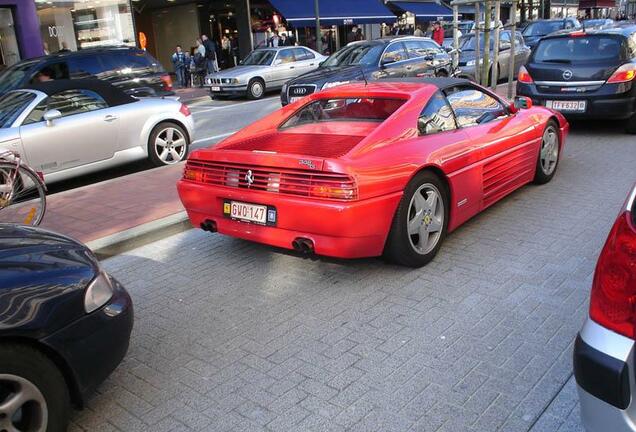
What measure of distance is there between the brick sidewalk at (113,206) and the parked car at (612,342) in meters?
4.54

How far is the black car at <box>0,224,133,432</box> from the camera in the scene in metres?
2.41

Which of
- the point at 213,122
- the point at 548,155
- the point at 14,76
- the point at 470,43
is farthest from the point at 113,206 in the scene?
the point at 470,43

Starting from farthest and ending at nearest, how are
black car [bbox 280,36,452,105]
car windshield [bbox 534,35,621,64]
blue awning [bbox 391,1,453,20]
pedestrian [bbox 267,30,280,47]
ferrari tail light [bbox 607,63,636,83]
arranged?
blue awning [bbox 391,1,453,20], pedestrian [bbox 267,30,280,47], black car [bbox 280,36,452,105], car windshield [bbox 534,35,621,64], ferrari tail light [bbox 607,63,636,83]

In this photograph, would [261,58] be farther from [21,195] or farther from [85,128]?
[21,195]

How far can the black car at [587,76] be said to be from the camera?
28.9 ft

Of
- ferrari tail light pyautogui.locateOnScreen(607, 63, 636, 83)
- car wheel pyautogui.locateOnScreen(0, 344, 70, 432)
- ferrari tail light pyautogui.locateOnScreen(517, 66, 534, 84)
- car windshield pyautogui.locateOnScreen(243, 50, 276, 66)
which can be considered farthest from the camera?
car windshield pyautogui.locateOnScreen(243, 50, 276, 66)

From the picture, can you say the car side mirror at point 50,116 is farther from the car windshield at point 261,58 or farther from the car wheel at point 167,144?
the car windshield at point 261,58

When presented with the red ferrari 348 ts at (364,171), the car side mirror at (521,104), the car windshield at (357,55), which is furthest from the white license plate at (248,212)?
the car windshield at (357,55)

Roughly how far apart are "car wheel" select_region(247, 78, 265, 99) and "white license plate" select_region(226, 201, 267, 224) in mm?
13825

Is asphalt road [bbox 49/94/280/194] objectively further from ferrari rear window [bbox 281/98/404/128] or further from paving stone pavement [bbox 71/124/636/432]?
ferrari rear window [bbox 281/98/404/128]

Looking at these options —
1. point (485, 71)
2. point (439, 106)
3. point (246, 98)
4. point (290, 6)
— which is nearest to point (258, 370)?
point (439, 106)

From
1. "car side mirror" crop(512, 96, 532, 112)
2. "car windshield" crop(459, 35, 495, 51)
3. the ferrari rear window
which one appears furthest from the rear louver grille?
"car windshield" crop(459, 35, 495, 51)

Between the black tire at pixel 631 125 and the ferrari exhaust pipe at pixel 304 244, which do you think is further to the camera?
the black tire at pixel 631 125

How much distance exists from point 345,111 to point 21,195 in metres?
3.62
